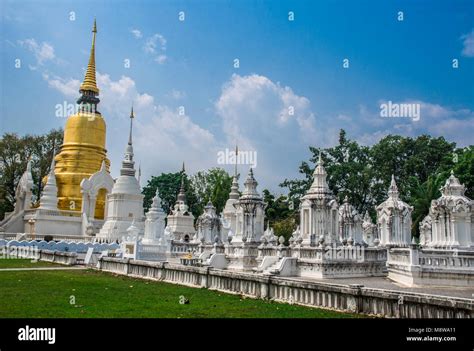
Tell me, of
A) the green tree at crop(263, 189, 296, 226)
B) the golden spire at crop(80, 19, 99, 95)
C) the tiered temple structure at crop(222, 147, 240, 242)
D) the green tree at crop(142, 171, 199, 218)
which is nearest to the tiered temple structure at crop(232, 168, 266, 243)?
the tiered temple structure at crop(222, 147, 240, 242)

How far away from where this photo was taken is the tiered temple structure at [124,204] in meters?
43.4

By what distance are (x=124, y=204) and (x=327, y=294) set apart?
123ft

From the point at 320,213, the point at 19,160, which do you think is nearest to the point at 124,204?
the point at 19,160

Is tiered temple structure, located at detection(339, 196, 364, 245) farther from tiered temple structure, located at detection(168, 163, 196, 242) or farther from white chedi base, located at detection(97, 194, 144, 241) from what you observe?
tiered temple structure, located at detection(168, 163, 196, 242)

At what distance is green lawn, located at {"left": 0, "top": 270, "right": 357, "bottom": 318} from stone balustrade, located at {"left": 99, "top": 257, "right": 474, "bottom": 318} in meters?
0.40

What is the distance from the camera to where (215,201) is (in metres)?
60.7

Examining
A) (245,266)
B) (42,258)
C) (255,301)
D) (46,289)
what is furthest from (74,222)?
(255,301)

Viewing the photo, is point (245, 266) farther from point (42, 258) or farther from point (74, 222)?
point (74, 222)

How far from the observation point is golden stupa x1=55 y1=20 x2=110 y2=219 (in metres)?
50.0

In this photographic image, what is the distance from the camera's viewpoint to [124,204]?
148 ft

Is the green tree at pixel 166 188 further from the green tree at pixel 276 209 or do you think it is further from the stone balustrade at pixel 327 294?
the stone balustrade at pixel 327 294

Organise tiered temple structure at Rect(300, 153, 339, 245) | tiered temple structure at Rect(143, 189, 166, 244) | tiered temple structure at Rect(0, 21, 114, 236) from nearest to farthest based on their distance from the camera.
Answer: tiered temple structure at Rect(300, 153, 339, 245), tiered temple structure at Rect(143, 189, 166, 244), tiered temple structure at Rect(0, 21, 114, 236)

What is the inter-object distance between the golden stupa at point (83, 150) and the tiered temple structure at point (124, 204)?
4.59m

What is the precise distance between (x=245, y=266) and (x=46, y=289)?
12.2 meters
